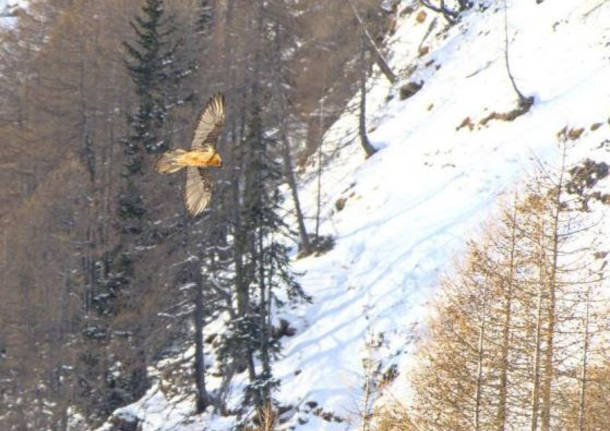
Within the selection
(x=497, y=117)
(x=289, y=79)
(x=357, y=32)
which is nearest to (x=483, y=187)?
(x=497, y=117)

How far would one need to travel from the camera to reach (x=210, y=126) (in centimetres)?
1174

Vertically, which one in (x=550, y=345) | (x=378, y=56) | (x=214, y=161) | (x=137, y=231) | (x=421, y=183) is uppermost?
(x=378, y=56)

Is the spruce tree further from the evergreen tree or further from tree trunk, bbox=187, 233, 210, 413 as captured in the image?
the evergreen tree

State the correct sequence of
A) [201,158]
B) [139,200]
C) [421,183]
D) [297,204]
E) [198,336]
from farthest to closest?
[297,204] < [421,183] < [139,200] < [198,336] < [201,158]

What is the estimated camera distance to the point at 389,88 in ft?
147

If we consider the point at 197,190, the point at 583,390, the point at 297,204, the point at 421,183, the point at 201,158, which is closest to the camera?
the point at 201,158

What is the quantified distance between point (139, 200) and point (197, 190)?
23127 millimetres

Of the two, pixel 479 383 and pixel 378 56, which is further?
pixel 378 56

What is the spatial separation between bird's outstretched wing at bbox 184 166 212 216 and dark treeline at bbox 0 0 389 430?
683 inches

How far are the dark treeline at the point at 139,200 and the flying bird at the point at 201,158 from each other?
57.4 ft

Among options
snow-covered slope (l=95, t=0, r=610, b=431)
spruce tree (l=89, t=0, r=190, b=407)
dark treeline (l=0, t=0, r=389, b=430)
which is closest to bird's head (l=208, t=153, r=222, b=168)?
snow-covered slope (l=95, t=0, r=610, b=431)

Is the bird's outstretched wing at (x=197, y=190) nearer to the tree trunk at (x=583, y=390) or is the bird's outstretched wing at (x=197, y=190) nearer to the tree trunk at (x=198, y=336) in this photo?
the tree trunk at (x=583, y=390)

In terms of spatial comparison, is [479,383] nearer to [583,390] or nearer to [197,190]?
[583,390]

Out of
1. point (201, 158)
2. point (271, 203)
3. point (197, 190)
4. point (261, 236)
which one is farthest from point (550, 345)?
point (271, 203)
